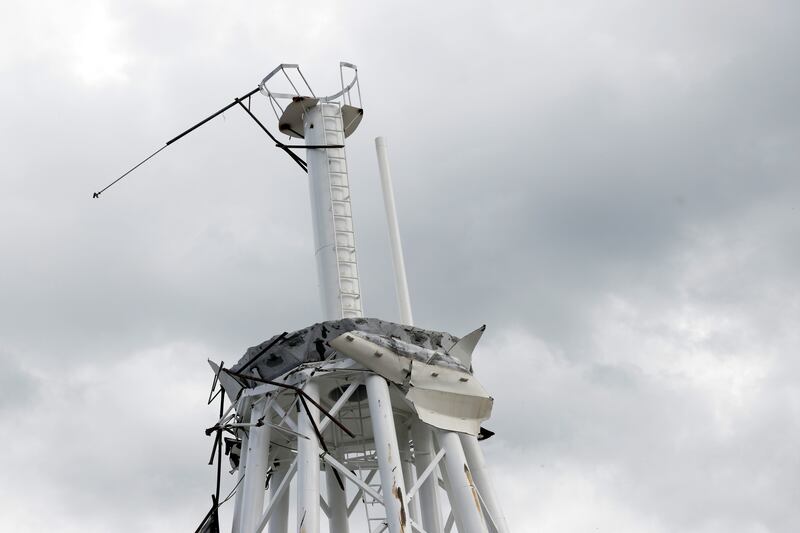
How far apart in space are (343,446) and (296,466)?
13.4 ft

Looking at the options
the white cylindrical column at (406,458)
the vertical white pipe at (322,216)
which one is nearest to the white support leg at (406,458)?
the white cylindrical column at (406,458)

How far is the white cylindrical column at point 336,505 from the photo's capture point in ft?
119

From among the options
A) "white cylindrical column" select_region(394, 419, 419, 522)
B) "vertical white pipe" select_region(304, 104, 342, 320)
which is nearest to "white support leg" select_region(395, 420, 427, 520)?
"white cylindrical column" select_region(394, 419, 419, 522)

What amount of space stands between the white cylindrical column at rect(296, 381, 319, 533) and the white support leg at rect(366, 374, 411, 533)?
1.62 metres

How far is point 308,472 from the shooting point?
1220 inches

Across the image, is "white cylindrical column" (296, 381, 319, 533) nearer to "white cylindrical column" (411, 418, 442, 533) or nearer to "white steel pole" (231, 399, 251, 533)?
"white steel pole" (231, 399, 251, 533)

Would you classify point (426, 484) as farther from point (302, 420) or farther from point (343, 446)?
point (302, 420)

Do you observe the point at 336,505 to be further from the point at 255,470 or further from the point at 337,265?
the point at 337,265

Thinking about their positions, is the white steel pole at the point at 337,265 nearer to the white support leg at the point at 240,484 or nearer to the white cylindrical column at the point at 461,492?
the white cylindrical column at the point at 461,492

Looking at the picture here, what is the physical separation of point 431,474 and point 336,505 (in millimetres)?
3435

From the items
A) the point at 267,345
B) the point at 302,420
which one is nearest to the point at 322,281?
the point at 267,345

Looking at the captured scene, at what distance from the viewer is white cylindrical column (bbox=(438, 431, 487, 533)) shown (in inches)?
1243

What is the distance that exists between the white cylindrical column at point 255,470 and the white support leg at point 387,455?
329 cm

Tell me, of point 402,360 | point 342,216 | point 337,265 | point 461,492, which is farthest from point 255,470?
point 342,216
